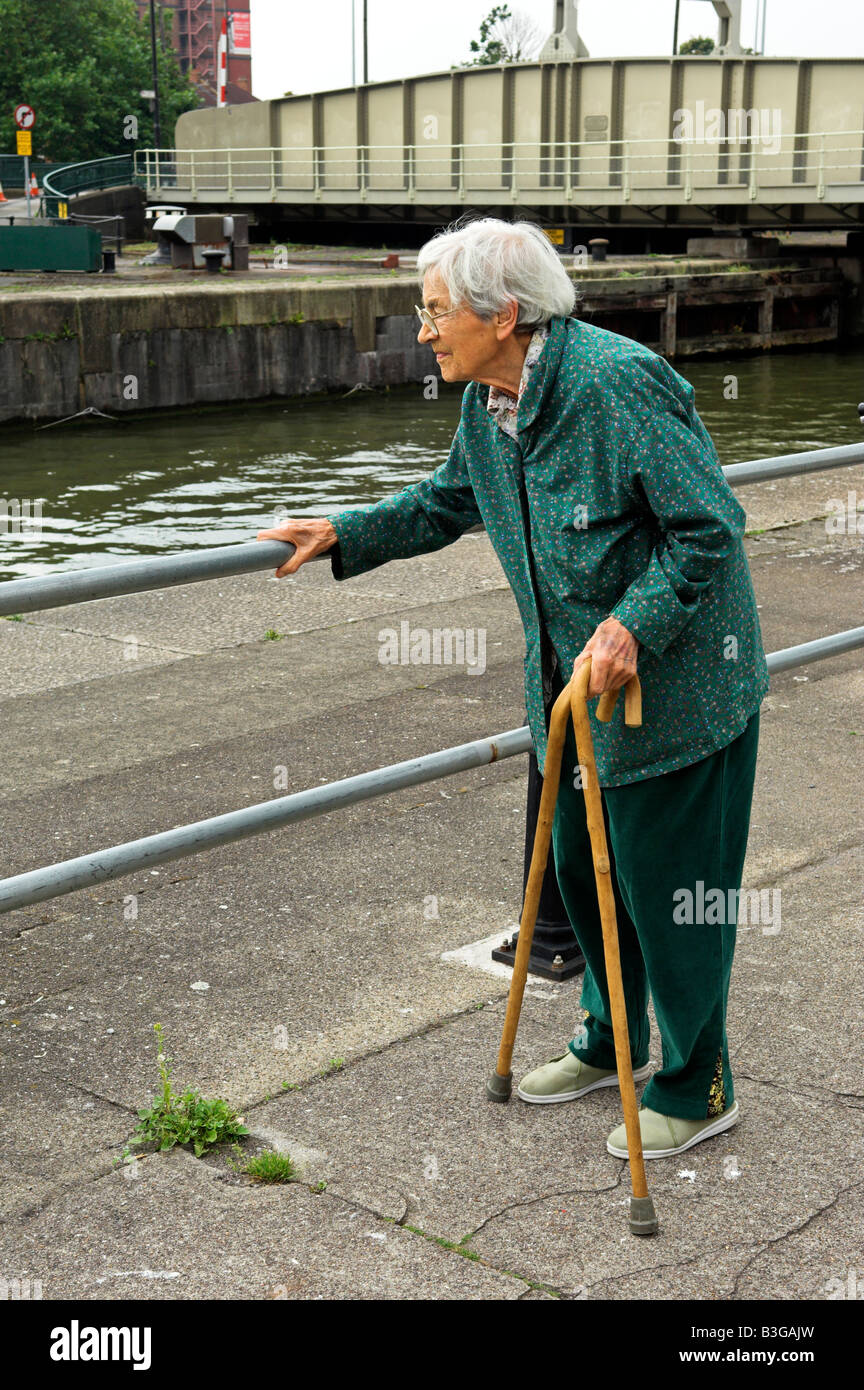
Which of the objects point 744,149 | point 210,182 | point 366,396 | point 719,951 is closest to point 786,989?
point 719,951

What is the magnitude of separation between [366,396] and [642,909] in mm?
22090

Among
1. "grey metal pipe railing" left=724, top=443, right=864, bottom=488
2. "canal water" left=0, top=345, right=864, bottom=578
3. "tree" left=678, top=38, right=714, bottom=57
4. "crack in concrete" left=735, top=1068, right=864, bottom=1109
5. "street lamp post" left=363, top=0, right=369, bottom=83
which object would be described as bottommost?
"canal water" left=0, top=345, right=864, bottom=578

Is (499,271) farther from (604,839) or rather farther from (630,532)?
(604,839)

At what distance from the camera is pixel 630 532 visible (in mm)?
2607

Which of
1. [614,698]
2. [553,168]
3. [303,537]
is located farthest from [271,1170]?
[553,168]

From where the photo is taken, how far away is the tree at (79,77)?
248ft

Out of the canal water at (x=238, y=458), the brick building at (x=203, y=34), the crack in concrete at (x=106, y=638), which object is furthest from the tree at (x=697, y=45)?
the crack in concrete at (x=106, y=638)

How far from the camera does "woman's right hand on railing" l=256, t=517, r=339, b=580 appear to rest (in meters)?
2.94

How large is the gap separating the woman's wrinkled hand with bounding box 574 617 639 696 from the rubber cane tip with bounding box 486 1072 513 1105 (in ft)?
2.89

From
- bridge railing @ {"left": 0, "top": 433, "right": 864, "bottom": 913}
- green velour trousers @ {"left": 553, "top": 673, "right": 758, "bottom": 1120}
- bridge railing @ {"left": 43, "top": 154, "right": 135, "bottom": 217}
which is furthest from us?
bridge railing @ {"left": 43, "top": 154, "right": 135, "bottom": 217}

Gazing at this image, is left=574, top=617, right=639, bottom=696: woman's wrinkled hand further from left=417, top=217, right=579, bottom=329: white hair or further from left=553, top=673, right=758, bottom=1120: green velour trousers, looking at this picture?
left=417, top=217, right=579, bottom=329: white hair

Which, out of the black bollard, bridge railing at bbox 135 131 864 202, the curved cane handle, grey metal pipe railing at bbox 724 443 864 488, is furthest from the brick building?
the curved cane handle

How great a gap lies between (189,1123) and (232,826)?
0.55 meters
